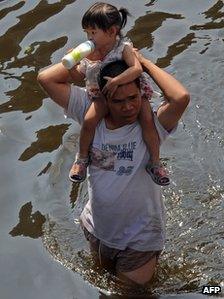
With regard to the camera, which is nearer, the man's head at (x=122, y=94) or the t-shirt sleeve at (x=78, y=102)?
the man's head at (x=122, y=94)

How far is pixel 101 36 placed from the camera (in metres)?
3.98

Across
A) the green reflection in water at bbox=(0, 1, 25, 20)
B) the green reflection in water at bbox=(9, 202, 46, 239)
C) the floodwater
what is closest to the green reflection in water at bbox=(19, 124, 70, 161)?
the floodwater

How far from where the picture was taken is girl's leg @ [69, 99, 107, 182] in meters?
4.16

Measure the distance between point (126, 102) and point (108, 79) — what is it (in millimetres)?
169

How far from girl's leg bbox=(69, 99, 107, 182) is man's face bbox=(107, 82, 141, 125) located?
91 mm

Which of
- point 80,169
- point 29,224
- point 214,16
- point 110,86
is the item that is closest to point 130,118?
point 110,86

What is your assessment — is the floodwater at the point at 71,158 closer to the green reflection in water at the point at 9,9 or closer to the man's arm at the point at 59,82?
the green reflection in water at the point at 9,9

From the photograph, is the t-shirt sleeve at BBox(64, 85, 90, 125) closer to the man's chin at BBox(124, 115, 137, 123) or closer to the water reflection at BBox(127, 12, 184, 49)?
the man's chin at BBox(124, 115, 137, 123)

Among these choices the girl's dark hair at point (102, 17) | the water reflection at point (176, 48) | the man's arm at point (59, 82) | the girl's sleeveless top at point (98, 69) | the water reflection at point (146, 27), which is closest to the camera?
the girl's dark hair at point (102, 17)

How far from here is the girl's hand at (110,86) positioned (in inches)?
155

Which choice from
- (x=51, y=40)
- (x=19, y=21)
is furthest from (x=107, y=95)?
(x=19, y=21)

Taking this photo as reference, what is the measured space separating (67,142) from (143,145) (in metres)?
2.21

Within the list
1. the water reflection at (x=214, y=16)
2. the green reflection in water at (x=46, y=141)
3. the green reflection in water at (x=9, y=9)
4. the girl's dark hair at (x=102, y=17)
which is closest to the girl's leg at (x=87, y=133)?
the girl's dark hair at (x=102, y=17)

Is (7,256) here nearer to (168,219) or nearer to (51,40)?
(168,219)
